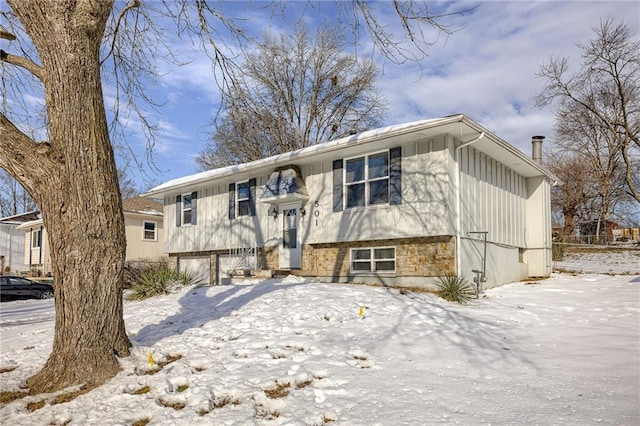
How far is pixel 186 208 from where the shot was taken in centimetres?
1691

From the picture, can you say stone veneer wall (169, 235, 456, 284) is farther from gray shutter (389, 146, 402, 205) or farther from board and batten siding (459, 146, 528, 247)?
gray shutter (389, 146, 402, 205)

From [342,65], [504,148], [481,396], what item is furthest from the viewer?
[342,65]

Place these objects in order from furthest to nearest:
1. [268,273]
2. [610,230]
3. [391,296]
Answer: [610,230] → [268,273] → [391,296]

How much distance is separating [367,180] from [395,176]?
0.79 metres

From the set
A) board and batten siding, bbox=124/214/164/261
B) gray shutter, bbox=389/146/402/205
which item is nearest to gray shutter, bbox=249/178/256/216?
gray shutter, bbox=389/146/402/205

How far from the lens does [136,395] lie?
4246mm

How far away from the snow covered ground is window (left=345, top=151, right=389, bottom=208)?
3.28 m

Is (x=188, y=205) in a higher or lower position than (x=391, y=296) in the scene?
higher

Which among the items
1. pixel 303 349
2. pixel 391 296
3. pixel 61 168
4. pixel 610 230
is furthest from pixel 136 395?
pixel 610 230

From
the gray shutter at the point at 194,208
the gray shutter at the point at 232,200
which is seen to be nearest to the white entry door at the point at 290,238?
the gray shutter at the point at 232,200

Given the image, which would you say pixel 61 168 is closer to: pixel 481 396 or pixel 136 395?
pixel 136 395

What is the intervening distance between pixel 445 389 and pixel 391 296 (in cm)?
460

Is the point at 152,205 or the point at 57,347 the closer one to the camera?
the point at 57,347

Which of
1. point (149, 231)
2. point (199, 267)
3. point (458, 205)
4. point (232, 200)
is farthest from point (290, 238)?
point (149, 231)
